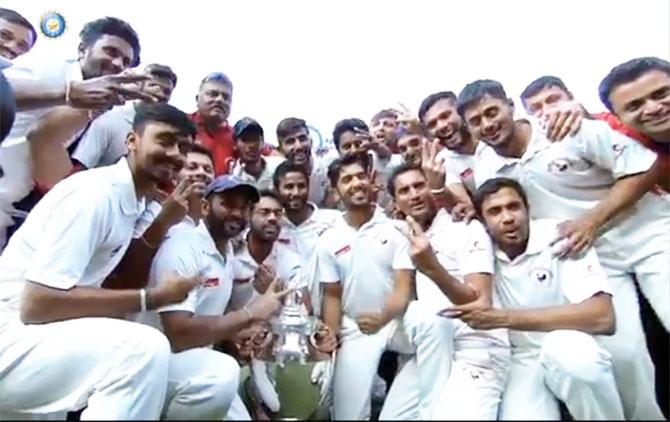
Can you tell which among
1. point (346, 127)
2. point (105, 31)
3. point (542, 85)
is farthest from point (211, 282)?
point (542, 85)

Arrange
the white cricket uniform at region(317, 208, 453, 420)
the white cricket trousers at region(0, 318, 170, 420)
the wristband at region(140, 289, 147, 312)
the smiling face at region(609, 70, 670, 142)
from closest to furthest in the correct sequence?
the white cricket trousers at region(0, 318, 170, 420) < the wristband at region(140, 289, 147, 312) < the smiling face at region(609, 70, 670, 142) < the white cricket uniform at region(317, 208, 453, 420)

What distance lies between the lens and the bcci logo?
5738 millimetres

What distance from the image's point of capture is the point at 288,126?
5199 millimetres

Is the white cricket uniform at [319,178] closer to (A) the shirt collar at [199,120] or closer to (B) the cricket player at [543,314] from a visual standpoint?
(A) the shirt collar at [199,120]

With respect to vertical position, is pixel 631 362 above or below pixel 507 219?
below

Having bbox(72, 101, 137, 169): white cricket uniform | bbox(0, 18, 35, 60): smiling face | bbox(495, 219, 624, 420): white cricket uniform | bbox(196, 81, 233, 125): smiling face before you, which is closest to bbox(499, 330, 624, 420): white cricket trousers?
bbox(495, 219, 624, 420): white cricket uniform

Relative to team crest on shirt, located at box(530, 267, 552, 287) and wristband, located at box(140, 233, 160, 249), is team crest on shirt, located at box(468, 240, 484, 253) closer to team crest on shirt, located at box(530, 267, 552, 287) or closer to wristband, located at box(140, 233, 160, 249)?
team crest on shirt, located at box(530, 267, 552, 287)

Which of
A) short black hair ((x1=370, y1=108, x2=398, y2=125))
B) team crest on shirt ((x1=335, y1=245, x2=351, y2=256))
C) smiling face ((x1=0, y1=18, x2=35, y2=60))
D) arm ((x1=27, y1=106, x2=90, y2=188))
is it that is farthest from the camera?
short black hair ((x1=370, y1=108, x2=398, y2=125))

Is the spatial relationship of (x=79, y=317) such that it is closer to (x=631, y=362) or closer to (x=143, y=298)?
(x=143, y=298)

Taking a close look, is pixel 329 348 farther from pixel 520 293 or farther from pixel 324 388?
pixel 520 293

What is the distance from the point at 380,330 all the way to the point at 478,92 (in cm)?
132

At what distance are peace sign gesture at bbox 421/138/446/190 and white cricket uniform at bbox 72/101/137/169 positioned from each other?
1463 mm

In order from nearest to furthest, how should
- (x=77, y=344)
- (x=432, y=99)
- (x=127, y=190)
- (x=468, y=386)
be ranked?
(x=77, y=344)
(x=127, y=190)
(x=468, y=386)
(x=432, y=99)

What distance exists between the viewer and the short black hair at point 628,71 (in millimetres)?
3449
